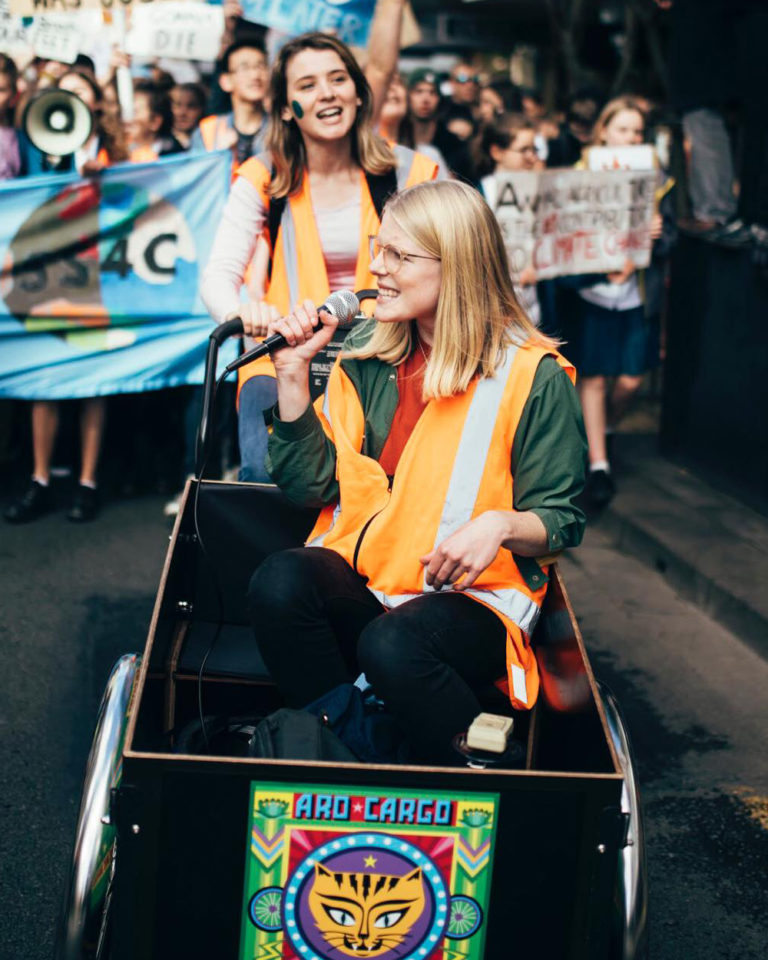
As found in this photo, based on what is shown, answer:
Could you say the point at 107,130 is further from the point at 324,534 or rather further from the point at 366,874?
the point at 366,874

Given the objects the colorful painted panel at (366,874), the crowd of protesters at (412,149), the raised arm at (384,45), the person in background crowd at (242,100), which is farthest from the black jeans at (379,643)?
the person in background crowd at (242,100)

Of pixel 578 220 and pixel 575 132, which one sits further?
pixel 575 132

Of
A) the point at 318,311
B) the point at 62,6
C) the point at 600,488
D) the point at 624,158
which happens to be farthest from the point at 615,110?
the point at 318,311

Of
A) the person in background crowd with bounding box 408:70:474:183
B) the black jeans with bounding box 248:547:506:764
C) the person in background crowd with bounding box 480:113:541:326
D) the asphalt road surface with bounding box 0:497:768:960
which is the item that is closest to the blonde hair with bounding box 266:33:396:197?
the black jeans with bounding box 248:547:506:764

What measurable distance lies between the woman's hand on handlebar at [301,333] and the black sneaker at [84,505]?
3910 millimetres

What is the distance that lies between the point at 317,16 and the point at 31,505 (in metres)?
2.97

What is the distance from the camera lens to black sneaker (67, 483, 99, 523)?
22.3 ft

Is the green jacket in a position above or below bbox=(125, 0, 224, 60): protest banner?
below

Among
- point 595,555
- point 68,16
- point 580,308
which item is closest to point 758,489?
point 595,555

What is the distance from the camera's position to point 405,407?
3287mm

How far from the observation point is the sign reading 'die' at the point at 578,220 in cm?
716

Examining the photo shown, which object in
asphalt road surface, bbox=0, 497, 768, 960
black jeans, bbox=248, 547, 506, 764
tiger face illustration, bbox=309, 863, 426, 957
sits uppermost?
black jeans, bbox=248, 547, 506, 764

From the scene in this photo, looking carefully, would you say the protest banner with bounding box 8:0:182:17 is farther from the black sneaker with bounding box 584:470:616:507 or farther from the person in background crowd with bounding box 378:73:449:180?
the black sneaker with bounding box 584:470:616:507

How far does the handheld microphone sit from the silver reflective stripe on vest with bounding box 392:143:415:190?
1293 millimetres
